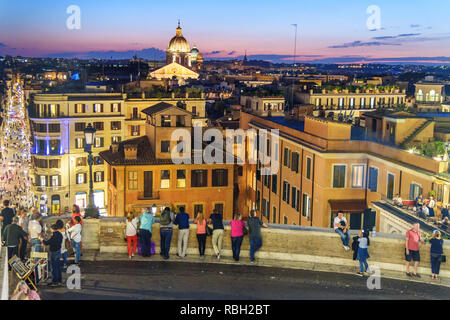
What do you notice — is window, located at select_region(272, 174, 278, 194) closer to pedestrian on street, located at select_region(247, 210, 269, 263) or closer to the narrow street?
pedestrian on street, located at select_region(247, 210, 269, 263)

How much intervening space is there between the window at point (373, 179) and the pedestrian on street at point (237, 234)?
16239 mm

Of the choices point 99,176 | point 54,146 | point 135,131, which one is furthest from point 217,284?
point 135,131

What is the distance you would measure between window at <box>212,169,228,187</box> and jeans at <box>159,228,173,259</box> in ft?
83.8

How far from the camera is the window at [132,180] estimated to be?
38531mm

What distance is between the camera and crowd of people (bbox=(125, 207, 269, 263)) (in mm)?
14352

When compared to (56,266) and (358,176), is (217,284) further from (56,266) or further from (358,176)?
(358,176)

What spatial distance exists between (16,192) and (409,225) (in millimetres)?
64078

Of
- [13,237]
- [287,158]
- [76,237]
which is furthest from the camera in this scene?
[287,158]

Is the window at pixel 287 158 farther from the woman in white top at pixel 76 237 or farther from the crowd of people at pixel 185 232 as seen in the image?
the woman in white top at pixel 76 237

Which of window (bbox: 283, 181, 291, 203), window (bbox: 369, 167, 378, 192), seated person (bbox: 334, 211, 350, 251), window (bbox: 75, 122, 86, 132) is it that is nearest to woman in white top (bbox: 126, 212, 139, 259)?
seated person (bbox: 334, 211, 350, 251)

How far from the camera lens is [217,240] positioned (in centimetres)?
1459

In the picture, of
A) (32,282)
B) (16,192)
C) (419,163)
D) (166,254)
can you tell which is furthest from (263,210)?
(16,192)

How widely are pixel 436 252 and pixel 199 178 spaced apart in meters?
27.3
